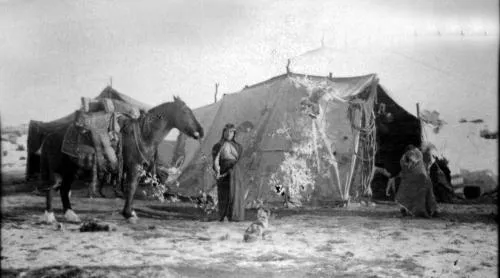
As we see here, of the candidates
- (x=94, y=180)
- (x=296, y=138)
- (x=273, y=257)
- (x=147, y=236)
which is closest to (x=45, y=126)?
(x=94, y=180)

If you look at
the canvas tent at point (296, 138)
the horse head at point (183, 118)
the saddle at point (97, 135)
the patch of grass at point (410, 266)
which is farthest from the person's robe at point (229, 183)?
the patch of grass at point (410, 266)

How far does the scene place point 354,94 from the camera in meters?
7.36

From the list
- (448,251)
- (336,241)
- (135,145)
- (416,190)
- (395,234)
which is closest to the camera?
(448,251)

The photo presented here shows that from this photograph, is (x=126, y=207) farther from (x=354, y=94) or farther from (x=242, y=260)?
(x=354, y=94)

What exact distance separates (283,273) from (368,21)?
347 centimetres

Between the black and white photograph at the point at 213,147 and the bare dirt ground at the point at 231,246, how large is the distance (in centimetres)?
3

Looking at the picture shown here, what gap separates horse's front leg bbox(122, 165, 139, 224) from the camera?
5.04 metres

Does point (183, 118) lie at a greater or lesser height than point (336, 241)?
greater

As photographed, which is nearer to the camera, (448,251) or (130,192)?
(448,251)

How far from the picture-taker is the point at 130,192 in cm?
514

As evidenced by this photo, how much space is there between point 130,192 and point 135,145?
60cm

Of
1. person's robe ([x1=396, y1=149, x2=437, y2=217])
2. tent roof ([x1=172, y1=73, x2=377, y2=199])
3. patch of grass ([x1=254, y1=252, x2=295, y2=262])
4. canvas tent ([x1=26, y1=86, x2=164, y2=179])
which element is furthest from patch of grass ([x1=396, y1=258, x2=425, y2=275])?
canvas tent ([x1=26, y1=86, x2=164, y2=179])

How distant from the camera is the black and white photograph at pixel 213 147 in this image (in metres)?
3.93

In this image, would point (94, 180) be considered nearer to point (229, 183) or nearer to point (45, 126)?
point (45, 126)
